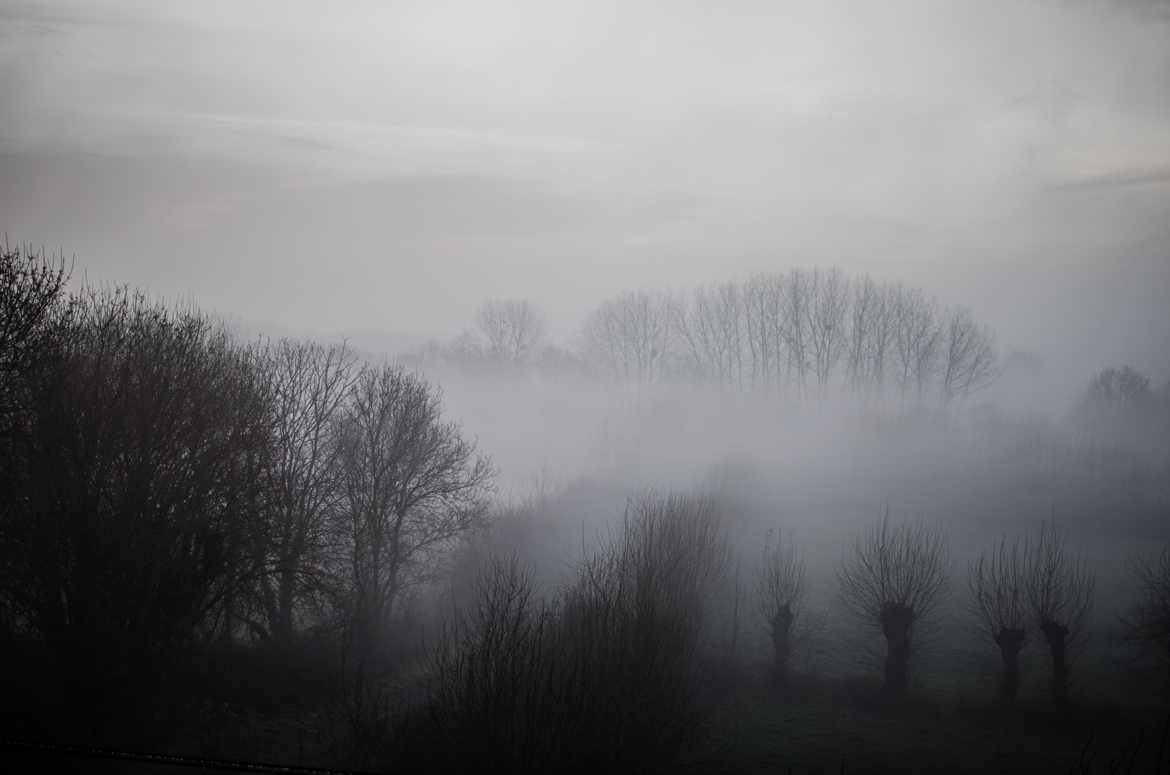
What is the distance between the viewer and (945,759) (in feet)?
72.0

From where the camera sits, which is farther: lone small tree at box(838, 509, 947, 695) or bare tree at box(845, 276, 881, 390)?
bare tree at box(845, 276, 881, 390)

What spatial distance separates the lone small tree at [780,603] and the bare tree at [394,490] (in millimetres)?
12969

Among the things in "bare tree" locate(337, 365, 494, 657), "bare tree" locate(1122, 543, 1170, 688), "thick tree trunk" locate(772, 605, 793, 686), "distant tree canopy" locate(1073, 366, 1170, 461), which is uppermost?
"distant tree canopy" locate(1073, 366, 1170, 461)

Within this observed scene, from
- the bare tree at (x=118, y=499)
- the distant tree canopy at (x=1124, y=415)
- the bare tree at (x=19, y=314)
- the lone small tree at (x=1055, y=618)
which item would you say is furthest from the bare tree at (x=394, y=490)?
the distant tree canopy at (x=1124, y=415)

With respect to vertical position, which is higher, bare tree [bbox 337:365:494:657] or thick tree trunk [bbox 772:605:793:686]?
bare tree [bbox 337:365:494:657]

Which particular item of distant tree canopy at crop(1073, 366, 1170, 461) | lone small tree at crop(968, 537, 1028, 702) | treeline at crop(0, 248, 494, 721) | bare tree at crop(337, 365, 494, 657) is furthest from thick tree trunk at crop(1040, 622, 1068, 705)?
distant tree canopy at crop(1073, 366, 1170, 461)

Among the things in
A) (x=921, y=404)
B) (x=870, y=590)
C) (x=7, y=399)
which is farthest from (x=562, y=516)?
(x=921, y=404)

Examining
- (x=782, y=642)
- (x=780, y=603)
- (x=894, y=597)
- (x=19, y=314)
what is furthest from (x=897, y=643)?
(x=19, y=314)

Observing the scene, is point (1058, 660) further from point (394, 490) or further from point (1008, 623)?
point (394, 490)

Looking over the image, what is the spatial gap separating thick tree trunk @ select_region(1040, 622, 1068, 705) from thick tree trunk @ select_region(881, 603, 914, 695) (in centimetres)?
411

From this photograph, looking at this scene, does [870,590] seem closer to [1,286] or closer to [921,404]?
[1,286]

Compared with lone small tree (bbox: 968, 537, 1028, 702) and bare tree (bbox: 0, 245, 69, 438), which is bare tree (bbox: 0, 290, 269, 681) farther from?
lone small tree (bbox: 968, 537, 1028, 702)

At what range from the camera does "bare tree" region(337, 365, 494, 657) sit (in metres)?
33.9

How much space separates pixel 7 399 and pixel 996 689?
94.8 feet
